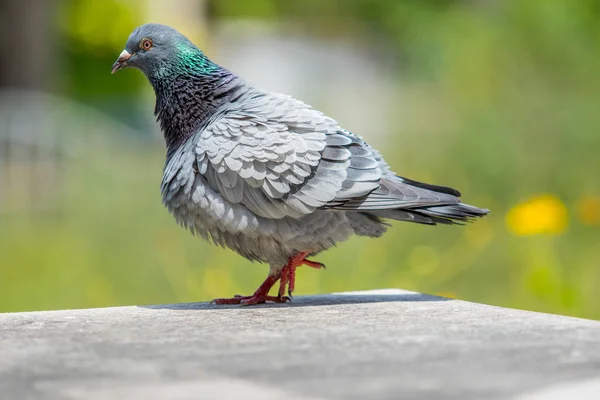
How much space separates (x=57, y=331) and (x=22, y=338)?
174mm

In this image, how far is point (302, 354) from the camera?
2840 mm

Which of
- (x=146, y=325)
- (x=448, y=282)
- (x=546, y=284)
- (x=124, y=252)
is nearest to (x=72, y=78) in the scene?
(x=124, y=252)

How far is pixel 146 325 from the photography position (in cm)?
350

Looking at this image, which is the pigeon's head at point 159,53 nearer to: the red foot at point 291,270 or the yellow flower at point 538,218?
the red foot at point 291,270

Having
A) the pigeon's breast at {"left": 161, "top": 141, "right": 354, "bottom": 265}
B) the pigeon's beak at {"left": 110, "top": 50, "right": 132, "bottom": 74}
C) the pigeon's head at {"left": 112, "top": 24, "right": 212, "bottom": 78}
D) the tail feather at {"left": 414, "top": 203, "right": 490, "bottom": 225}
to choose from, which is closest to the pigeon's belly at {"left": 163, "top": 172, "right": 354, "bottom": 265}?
the pigeon's breast at {"left": 161, "top": 141, "right": 354, "bottom": 265}

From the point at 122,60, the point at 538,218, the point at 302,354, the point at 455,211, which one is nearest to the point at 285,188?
the point at 455,211

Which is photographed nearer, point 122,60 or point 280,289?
point 280,289

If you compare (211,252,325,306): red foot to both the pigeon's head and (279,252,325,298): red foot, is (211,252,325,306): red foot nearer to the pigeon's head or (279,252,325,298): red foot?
(279,252,325,298): red foot

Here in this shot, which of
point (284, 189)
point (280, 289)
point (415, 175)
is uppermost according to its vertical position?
point (415, 175)

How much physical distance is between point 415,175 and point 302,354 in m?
5.50

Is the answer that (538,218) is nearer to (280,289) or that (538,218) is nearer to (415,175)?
(280,289)

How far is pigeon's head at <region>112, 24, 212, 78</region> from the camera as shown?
15.5 feet

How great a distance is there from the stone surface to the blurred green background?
2.28 meters

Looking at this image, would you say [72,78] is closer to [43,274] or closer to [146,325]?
[43,274]
